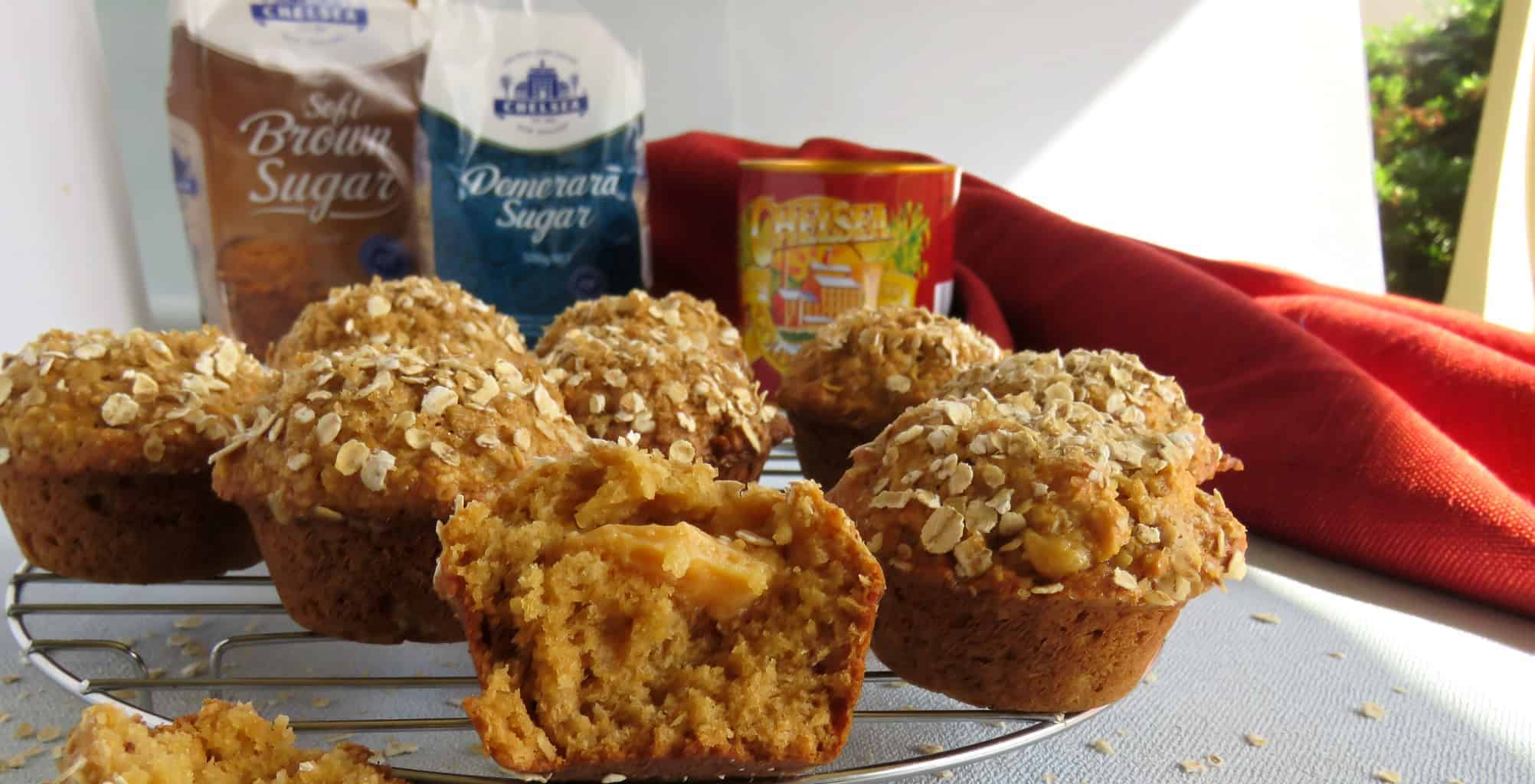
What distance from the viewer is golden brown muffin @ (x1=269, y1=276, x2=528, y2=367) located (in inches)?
66.5

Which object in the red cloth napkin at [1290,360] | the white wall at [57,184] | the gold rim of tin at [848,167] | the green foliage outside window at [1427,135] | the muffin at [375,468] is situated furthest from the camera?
the green foliage outside window at [1427,135]

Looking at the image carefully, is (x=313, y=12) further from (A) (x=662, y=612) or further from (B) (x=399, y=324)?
(A) (x=662, y=612)

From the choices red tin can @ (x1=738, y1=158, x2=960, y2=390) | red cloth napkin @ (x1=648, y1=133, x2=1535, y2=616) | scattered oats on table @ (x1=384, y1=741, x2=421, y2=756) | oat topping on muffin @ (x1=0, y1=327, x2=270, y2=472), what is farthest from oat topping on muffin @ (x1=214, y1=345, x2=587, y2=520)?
red cloth napkin @ (x1=648, y1=133, x2=1535, y2=616)

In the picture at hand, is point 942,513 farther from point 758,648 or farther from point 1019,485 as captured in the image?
point 758,648

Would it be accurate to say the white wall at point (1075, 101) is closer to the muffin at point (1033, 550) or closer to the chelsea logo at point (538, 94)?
the chelsea logo at point (538, 94)

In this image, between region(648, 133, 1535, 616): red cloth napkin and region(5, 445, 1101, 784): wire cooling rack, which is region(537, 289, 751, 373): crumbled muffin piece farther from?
region(648, 133, 1535, 616): red cloth napkin

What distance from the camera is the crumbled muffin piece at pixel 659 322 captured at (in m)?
1.85

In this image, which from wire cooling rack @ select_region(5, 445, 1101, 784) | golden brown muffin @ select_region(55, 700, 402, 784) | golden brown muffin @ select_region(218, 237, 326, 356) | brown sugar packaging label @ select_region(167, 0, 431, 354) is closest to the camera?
golden brown muffin @ select_region(55, 700, 402, 784)

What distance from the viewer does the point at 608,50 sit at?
235 centimetres

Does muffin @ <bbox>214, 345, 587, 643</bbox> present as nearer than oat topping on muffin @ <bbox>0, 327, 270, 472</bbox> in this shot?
Yes

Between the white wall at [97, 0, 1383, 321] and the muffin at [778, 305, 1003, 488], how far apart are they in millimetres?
1323

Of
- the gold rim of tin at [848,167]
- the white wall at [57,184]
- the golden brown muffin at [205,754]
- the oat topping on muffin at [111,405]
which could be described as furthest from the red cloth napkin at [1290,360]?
the golden brown muffin at [205,754]

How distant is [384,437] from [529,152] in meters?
1.23

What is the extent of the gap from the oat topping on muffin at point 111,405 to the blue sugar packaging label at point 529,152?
0.92 meters
